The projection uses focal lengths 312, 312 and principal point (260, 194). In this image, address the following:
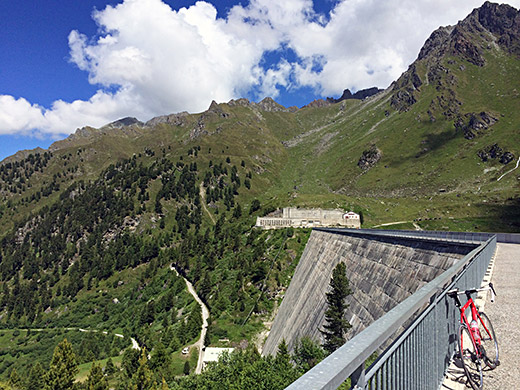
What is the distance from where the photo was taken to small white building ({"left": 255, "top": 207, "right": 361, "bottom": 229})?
102562 millimetres

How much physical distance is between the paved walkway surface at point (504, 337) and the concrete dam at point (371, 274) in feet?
12.3

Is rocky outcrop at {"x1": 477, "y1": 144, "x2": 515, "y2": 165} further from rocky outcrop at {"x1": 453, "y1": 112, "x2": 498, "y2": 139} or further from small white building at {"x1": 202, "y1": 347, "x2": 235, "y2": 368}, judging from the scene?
small white building at {"x1": 202, "y1": 347, "x2": 235, "y2": 368}

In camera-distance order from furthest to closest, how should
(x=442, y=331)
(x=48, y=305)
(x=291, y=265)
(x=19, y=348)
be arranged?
(x=48, y=305)
(x=19, y=348)
(x=291, y=265)
(x=442, y=331)

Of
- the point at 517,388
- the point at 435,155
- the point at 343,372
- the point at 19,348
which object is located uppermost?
the point at 435,155

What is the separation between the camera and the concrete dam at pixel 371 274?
20672mm

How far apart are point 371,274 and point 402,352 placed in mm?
26809

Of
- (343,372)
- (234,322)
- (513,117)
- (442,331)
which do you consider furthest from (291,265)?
(513,117)

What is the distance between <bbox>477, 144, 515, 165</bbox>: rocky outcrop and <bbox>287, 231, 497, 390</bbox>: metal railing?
187743 millimetres

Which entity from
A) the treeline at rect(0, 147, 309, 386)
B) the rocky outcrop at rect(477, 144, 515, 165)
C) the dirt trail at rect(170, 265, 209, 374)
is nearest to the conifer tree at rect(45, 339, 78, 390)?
the treeline at rect(0, 147, 309, 386)

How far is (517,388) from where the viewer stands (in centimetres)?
677

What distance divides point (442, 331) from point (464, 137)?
226613mm

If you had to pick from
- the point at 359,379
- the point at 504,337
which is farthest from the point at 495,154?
the point at 359,379

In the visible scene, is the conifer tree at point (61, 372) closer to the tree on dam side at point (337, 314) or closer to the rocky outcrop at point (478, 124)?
the tree on dam side at point (337, 314)

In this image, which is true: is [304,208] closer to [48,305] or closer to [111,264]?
[111,264]
